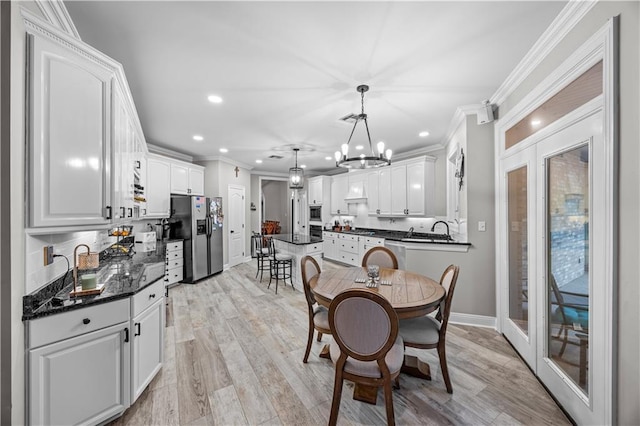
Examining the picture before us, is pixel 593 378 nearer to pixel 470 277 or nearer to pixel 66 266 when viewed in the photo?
pixel 470 277

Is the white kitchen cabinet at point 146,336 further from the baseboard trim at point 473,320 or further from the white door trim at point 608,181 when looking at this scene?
the baseboard trim at point 473,320

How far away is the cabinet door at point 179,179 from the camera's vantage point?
4.89m

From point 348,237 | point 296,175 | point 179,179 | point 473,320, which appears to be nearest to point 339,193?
point 348,237

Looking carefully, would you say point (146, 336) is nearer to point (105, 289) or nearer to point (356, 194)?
point (105, 289)

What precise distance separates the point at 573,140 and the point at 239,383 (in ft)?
10.2

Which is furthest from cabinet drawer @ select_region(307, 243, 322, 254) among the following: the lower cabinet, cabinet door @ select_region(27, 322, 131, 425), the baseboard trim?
cabinet door @ select_region(27, 322, 131, 425)

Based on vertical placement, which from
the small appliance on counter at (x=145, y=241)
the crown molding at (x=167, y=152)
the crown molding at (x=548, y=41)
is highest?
the crown molding at (x=548, y=41)

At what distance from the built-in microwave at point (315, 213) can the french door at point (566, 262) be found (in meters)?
5.49

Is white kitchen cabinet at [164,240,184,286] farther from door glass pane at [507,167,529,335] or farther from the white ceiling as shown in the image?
door glass pane at [507,167,529,335]

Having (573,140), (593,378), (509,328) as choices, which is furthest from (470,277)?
(573,140)

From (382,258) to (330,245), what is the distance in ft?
13.2

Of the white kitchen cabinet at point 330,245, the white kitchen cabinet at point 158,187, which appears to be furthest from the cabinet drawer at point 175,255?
the white kitchen cabinet at point 330,245

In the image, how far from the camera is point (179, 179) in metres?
5.04

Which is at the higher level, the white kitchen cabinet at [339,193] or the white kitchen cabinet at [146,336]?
the white kitchen cabinet at [339,193]
